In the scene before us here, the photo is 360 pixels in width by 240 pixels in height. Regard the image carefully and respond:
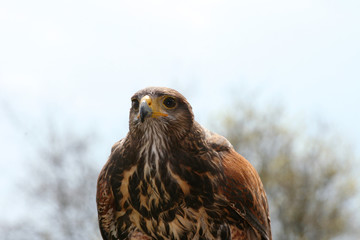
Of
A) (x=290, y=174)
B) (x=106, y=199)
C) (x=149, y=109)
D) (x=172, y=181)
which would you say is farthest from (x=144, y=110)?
(x=290, y=174)

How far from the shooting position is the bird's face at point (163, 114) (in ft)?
12.4

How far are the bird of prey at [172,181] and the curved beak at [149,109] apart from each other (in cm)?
1

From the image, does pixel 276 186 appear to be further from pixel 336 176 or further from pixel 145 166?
pixel 145 166

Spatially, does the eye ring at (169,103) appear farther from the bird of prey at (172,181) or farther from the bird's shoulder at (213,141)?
the bird's shoulder at (213,141)

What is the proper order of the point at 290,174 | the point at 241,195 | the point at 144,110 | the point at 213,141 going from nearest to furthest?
1. the point at 144,110
2. the point at 241,195
3. the point at 213,141
4. the point at 290,174

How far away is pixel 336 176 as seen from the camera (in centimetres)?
2197

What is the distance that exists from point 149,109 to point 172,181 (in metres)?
0.73

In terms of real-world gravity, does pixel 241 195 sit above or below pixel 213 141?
below

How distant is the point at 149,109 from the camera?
363 centimetres

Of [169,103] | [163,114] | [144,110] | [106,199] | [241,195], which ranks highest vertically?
[169,103]

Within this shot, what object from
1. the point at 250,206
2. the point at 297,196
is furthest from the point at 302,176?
the point at 250,206

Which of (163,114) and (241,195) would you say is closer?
(163,114)

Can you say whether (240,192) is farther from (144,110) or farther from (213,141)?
(144,110)

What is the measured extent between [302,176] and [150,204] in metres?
20.1
